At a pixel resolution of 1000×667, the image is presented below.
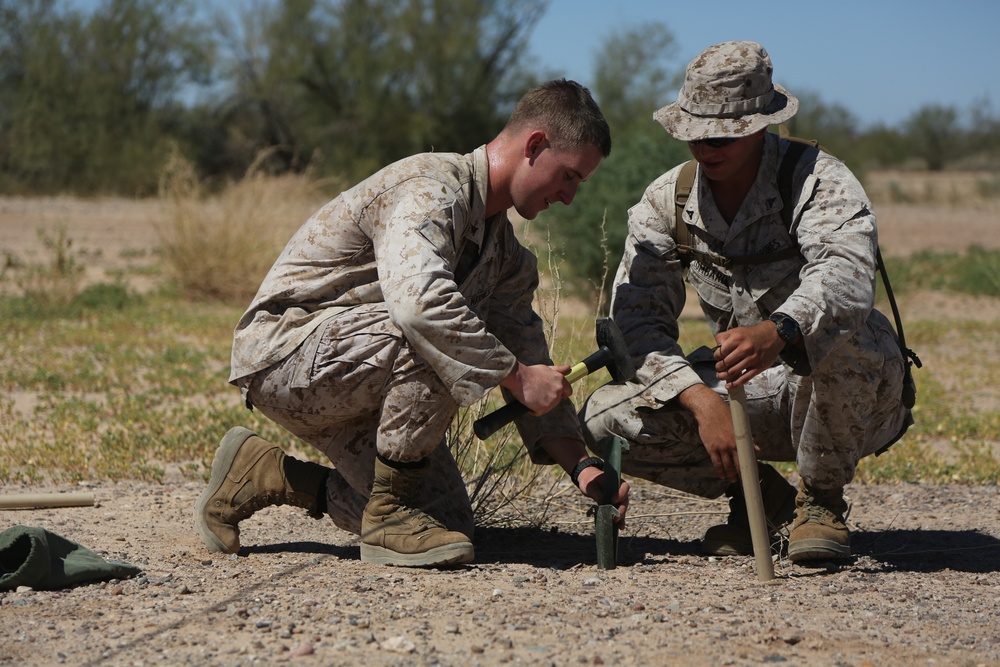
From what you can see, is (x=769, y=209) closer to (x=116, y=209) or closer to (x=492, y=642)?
(x=492, y=642)

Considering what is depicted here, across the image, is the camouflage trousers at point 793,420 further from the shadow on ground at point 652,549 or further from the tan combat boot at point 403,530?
the tan combat boot at point 403,530

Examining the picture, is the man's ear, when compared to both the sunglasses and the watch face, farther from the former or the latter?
the watch face

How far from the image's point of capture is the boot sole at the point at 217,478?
11.4 feet

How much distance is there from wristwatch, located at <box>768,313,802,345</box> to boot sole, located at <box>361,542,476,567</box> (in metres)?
1.05

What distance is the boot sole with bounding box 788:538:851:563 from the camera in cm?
337

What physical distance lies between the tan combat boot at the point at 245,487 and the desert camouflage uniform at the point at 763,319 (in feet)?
2.95

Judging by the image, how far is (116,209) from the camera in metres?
19.7

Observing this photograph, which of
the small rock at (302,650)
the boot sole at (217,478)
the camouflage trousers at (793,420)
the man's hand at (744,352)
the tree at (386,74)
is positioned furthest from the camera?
the tree at (386,74)

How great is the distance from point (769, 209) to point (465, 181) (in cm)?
90

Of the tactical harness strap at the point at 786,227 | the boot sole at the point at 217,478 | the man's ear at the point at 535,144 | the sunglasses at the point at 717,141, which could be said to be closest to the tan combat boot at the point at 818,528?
the tactical harness strap at the point at 786,227

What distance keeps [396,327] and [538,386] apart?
424mm

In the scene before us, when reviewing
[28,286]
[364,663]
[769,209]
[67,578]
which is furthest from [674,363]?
[28,286]

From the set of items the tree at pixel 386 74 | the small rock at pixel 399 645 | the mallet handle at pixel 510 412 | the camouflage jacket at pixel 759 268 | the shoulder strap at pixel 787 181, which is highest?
the tree at pixel 386 74

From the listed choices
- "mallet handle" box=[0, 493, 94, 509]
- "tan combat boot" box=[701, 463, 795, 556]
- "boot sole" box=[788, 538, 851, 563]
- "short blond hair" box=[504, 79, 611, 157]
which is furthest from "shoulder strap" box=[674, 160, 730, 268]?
"mallet handle" box=[0, 493, 94, 509]
